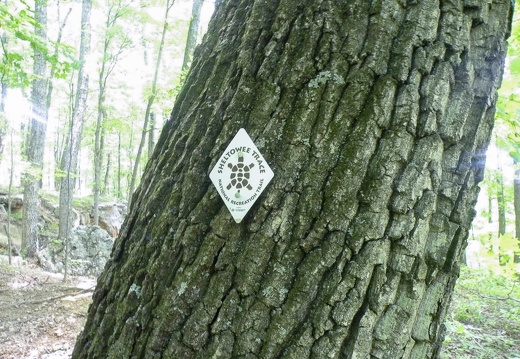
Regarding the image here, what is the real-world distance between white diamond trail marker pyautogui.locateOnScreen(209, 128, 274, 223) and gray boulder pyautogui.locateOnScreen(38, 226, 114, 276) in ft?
30.6

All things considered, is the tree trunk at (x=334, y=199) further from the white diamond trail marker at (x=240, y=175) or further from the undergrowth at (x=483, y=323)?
the undergrowth at (x=483, y=323)

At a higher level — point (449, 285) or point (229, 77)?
point (229, 77)

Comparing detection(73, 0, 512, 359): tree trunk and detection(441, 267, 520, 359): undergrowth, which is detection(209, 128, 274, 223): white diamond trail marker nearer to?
detection(73, 0, 512, 359): tree trunk

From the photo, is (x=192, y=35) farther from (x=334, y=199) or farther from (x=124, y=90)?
(x=334, y=199)

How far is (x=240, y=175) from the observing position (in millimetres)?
1051

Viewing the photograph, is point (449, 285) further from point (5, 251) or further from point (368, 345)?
point (5, 251)

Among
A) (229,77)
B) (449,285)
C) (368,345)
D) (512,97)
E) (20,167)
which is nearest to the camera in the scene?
(368,345)

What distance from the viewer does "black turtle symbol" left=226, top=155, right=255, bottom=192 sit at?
3.39ft

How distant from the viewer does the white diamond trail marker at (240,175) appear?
3.35 ft

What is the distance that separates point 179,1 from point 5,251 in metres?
8.45

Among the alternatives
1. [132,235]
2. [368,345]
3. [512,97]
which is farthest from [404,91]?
[512,97]

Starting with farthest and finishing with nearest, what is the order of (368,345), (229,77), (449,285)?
1. (229,77)
2. (449,285)
3. (368,345)

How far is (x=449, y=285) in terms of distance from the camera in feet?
3.36

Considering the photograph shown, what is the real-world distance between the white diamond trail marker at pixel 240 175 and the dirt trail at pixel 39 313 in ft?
13.9
